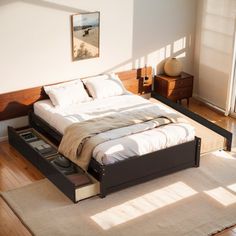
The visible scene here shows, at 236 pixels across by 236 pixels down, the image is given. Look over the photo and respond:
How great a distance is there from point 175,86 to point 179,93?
142 mm

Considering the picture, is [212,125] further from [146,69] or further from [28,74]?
[28,74]

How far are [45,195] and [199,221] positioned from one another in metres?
1.46

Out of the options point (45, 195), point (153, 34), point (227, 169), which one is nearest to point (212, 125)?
point (227, 169)

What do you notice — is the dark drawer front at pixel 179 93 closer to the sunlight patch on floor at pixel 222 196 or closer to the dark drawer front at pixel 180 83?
the dark drawer front at pixel 180 83

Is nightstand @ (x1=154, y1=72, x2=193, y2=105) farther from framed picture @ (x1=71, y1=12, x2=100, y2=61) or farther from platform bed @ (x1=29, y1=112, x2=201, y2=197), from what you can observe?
platform bed @ (x1=29, y1=112, x2=201, y2=197)

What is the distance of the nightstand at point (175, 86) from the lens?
6.63 m

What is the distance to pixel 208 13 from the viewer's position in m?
6.64

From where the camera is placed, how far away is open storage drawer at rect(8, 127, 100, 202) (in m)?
4.59

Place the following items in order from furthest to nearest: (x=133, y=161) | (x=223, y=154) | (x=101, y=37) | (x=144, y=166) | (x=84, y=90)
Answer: (x=101, y=37)
(x=84, y=90)
(x=223, y=154)
(x=144, y=166)
(x=133, y=161)

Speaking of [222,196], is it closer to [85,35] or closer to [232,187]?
[232,187]

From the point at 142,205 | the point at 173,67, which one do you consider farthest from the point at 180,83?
the point at 142,205

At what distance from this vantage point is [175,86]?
21.8 feet

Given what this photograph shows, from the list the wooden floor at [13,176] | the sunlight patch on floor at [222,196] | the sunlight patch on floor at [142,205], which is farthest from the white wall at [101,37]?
the sunlight patch on floor at [222,196]

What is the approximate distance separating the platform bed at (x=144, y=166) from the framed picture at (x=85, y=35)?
1201 millimetres
